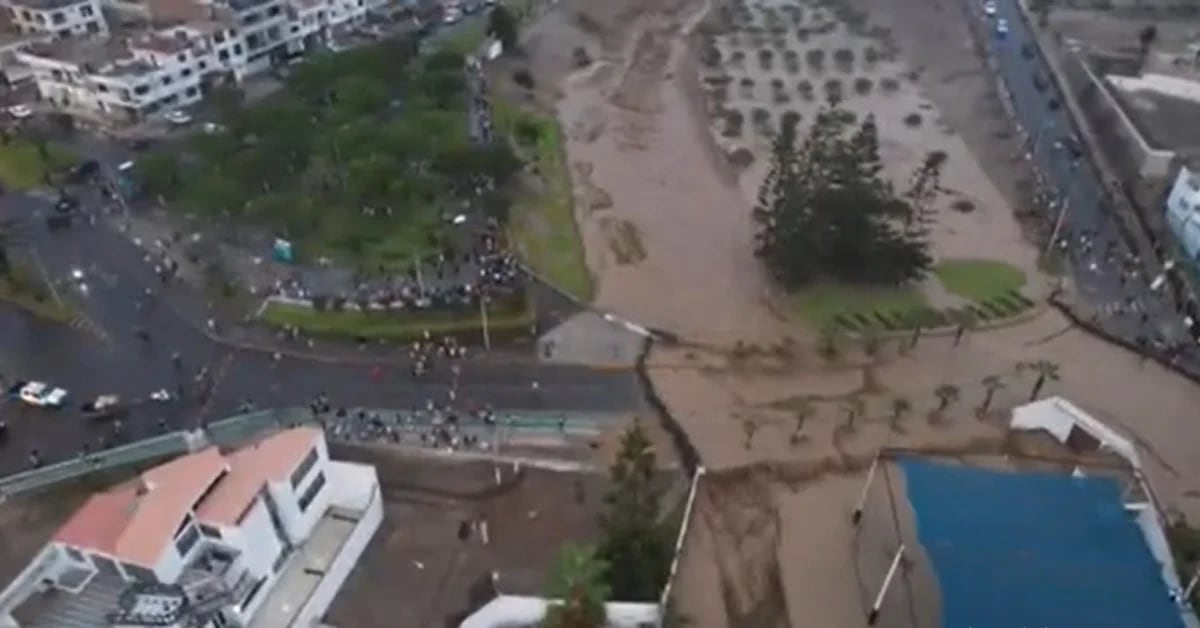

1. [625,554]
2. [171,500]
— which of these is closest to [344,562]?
[171,500]

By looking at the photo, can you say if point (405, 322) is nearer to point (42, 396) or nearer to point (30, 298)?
point (42, 396)

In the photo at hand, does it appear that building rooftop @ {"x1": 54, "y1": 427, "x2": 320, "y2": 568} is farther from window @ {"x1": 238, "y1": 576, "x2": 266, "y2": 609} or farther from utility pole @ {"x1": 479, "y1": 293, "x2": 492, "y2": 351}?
utility pole @ {"x1": 479, "y1": 293, "x2": 492, "y2": 351}

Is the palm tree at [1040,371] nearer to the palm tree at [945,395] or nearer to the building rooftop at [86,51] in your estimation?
the palm tree at [945,395]

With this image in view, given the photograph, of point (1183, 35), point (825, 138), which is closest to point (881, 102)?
point (825, 138)

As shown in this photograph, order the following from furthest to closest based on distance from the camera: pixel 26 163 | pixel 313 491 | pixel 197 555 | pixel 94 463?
pixel 26 163 → pixel 94 463 → pixel 313 491 → pixel 197 555

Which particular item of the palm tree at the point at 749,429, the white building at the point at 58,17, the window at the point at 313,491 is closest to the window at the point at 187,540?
the window at the point at 313,491

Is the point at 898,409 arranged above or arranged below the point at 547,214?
below

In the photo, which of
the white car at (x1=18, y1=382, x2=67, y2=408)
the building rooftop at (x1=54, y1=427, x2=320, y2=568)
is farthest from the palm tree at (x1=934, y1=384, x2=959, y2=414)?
the white car at (x1=18, y1=382, x2=67, y2=408)
